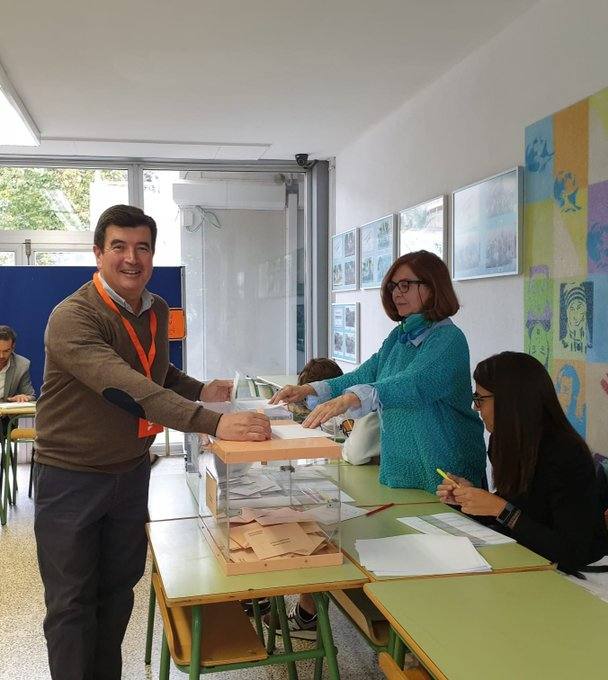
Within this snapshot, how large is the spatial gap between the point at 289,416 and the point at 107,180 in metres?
5.21

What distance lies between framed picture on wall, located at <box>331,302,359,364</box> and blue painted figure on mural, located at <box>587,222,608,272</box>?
3174 millimetres

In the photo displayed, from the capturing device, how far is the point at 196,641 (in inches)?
72.5

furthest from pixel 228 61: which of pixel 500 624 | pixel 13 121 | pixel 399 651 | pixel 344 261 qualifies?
pixel 500 624

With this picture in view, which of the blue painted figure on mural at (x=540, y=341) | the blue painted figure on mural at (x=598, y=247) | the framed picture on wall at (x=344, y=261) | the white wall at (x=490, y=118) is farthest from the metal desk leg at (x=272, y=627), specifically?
the framed picture on wall at (x=344, y=261)

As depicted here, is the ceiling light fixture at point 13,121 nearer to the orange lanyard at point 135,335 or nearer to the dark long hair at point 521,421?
the orange lanyard at point 135,335

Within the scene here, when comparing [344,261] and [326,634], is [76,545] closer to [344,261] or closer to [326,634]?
[326,634]

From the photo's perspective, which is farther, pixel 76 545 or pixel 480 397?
pixel 480 397

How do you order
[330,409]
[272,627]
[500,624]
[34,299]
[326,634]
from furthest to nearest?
[34,299]
[272,627]
[330,409]
[326,634]
[500,624]

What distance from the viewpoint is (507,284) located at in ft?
12.3

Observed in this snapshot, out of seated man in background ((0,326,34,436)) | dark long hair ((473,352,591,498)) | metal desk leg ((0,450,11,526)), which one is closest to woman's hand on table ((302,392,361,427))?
dark long hair ((473,352,591,498))

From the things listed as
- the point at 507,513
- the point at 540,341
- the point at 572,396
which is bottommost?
the point at 507,513

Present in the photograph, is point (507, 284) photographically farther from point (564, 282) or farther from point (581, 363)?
point (581, 363)

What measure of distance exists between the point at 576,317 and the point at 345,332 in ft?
11.3

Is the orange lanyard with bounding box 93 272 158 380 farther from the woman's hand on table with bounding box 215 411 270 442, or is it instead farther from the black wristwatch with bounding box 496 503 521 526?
the black wristwatch with bounding box 496 503 521 526
